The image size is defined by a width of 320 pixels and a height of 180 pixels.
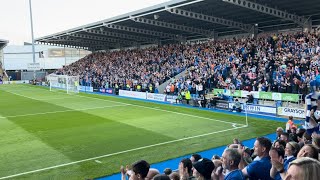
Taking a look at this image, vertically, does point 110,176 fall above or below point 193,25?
below

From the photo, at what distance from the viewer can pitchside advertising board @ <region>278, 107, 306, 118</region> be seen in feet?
67.0

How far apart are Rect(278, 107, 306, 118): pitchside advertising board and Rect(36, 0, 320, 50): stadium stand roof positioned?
10025 millimetres

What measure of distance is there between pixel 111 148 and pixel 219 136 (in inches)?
221

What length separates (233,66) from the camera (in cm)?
3045

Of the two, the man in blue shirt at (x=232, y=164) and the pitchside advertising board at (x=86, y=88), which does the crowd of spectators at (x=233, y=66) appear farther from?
the man in blue shirt at (x=232, y=164)

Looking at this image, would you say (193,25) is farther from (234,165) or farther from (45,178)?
(234,165)

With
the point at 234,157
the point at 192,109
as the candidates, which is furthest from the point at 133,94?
the point at 234,157

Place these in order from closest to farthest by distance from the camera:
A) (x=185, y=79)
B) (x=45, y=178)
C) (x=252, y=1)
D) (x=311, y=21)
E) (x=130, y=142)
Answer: (x=45, y=178)
(x=130, y=142)
(x=252, y=1)
(x=311, y=21)
(x=185, y=79)

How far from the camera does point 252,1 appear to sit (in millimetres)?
27781

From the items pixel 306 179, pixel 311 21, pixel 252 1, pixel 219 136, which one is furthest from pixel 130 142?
pixel 311 21

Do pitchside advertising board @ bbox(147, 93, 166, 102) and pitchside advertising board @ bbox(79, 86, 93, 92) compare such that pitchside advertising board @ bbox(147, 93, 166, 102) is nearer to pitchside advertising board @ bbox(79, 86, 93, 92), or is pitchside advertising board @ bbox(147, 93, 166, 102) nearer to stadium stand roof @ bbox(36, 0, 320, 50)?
stadium stand roof @ bbox(36, 0, 320, 50)

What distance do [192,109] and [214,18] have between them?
489 inches

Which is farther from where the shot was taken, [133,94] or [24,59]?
[24,59]

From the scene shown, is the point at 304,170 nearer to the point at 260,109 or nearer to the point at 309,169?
the point at 309,169
